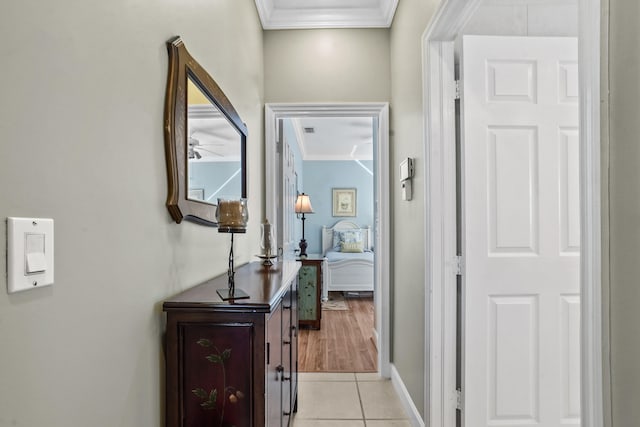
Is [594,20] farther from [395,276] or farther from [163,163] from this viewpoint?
[395,276]

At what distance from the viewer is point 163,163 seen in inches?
44.5

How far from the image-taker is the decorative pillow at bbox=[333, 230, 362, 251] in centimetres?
693

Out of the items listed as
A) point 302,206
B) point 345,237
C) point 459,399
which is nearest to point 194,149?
point 459,399

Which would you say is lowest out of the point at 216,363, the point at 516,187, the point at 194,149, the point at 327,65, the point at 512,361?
the point at 512,361

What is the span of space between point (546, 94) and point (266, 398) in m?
1.80

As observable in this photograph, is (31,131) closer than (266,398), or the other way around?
(31,131)

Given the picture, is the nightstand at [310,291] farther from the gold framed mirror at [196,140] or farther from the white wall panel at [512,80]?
the white wall panel at [512,80]

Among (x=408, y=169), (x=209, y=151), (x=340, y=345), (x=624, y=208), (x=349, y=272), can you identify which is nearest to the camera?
(x=624, y=208)

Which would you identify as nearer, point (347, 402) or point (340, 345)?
point (347, 402)

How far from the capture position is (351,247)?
22.2 feet

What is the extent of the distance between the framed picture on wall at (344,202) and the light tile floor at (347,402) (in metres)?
4.79

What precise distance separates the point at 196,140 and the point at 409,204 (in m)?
1.40

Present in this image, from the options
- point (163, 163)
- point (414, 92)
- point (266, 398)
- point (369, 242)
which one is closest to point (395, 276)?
point (414, 92)

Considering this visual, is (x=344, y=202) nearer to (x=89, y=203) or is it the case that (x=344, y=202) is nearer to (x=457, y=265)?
(x=457, y=265)
